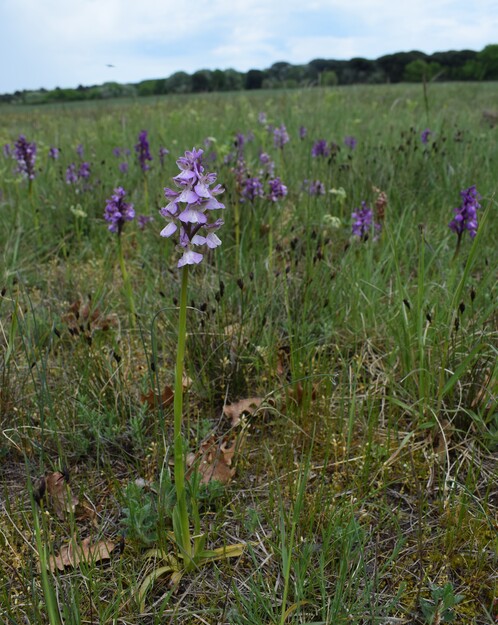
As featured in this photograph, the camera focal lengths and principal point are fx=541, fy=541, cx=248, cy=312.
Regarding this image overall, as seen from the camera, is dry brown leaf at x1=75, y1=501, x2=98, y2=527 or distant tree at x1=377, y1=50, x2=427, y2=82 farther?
distant tree at x1=377, y1=50, x2=427, y2=82

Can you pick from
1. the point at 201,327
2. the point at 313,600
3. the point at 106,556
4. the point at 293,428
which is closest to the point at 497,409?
the point at 293,428

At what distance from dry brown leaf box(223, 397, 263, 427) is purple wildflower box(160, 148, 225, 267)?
911 mm

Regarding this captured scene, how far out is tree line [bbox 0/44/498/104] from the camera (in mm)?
9612

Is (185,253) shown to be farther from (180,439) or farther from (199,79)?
(199,79)

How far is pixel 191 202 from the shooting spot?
1364mm

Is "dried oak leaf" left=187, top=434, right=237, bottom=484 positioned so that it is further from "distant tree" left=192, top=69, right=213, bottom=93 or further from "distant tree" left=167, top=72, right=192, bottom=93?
"distant tree" left=192, top=69, right=213, bottom=93

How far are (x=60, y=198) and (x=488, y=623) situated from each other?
13.5 ft

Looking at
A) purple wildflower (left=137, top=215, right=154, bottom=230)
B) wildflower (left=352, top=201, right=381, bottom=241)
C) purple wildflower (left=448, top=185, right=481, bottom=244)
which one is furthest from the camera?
purple wildflower (left=137, top=215, right=154, bottom=230)

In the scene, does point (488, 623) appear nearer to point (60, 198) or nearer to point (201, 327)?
point (201, 327)

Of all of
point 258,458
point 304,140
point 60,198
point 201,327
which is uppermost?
point 304,140

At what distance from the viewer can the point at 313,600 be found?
1.47 meters

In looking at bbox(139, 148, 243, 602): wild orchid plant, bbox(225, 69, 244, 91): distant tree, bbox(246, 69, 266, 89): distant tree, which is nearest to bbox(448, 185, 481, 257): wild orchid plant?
bbox(139, 148, 243, 602): wild orchid plant

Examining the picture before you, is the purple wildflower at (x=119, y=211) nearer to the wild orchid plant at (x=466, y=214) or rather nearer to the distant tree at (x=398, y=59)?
the wild orchid plant at (x=466, y=214)

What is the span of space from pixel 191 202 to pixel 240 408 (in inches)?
42.0
